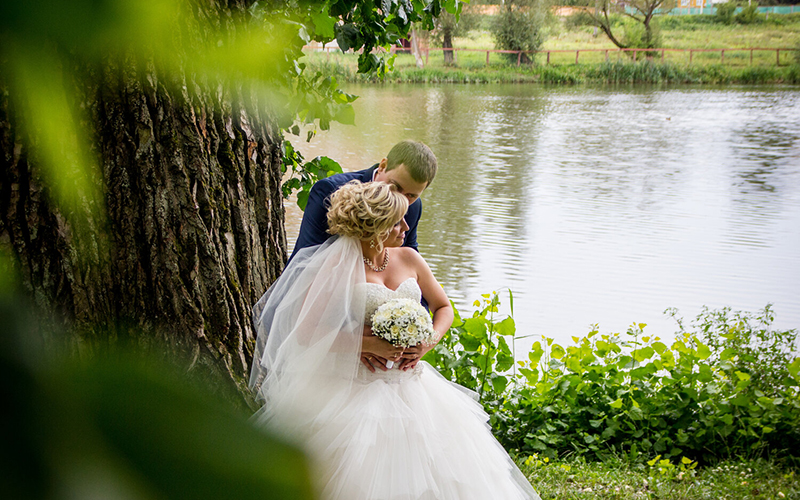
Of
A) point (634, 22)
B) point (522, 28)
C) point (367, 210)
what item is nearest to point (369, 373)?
point (367, 210)

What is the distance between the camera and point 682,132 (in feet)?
61.5

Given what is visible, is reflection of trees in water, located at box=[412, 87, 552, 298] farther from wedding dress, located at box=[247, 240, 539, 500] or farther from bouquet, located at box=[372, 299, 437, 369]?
bouquet, located at box=[372, 299, 437, 369]

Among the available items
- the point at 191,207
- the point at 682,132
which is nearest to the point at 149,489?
the point at 191,207

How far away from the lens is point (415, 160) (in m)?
2.95

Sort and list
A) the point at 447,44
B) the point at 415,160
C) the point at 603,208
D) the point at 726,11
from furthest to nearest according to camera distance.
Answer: the point at 726,11
the point at 447,44
the point at 603,208
the point at 415,160

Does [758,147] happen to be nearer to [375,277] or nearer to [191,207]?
[375,277]

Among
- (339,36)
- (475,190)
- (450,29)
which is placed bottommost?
(475,190)

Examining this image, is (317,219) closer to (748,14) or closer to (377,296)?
(377,296)

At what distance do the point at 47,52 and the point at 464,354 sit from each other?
4050 mm

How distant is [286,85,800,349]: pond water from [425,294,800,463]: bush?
193 cm

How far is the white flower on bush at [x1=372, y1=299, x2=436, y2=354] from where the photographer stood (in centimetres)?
259

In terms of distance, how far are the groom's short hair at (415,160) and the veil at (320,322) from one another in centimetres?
42

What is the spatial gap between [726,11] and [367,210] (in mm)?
50953

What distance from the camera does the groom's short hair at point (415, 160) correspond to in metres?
2.95
